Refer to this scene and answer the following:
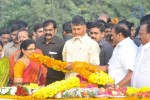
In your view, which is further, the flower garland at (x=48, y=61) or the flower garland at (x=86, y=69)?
the flower garland at (x=48, y=61)

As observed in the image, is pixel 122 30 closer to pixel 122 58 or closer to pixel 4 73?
pixel 122 58

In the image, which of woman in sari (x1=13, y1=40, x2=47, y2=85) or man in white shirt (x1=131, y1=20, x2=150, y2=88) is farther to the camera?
woman in sari (x1=13, y1=40, x2=47, y2=85)

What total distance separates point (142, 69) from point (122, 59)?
0.45m

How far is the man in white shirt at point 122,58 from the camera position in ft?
25.4

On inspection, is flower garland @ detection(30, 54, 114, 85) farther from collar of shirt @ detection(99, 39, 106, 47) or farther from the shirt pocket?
collar of shirt @ detection(99, 39, 106, 47)

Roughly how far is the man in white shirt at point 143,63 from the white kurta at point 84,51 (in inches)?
46.8

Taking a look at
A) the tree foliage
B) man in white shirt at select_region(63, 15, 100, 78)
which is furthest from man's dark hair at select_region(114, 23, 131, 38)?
the tree foliage

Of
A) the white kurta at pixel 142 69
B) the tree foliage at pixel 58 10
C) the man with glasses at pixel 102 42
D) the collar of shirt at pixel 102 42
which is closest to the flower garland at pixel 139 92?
the white kurta at pixel 142 69

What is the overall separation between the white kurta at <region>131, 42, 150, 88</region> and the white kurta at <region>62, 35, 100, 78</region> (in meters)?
1.16

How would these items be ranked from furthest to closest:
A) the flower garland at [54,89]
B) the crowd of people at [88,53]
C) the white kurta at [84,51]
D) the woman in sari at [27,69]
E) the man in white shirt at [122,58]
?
the white kurta at [84,51] → the woman in sari at [27,69] → the man in white shirt at [122,58] → the crowd of people at [88,53] → the flower garland at [54,89]

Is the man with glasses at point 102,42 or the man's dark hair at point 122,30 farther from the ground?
the man's dark hair at point 122,30

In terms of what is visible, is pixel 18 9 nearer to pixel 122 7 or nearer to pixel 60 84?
pixel 122 7

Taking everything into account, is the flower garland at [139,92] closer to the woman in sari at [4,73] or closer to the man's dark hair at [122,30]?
the man's dark hair at [122,30]

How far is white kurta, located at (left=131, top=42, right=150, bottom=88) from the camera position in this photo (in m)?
7.39
